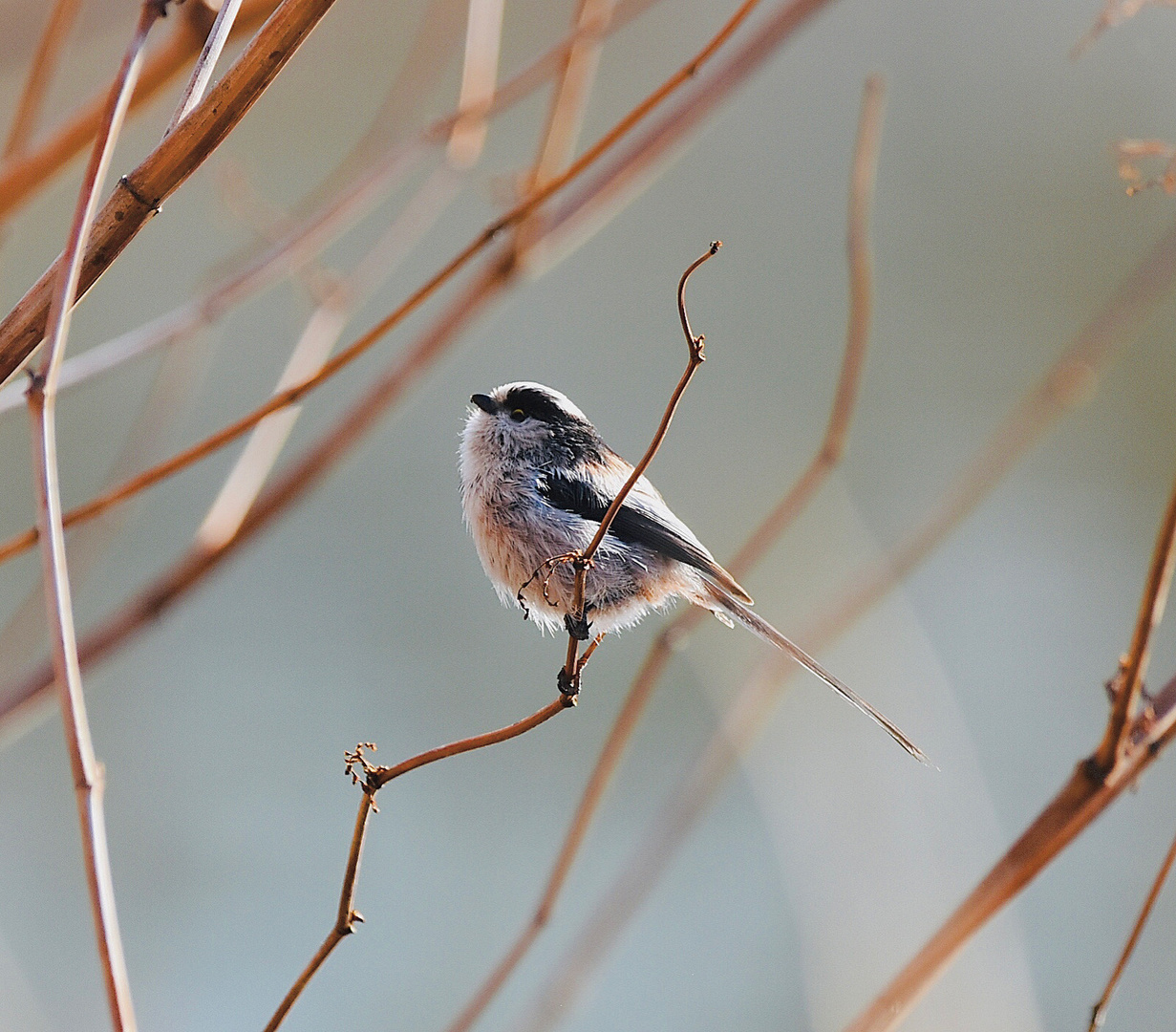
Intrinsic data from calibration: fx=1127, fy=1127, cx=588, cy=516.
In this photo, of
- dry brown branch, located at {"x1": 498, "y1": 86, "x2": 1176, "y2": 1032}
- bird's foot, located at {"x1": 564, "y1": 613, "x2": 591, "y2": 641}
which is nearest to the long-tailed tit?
dry brown branch, located at {"x1": 498, "y1": 86, "x2": 1176, "y2": 1032}

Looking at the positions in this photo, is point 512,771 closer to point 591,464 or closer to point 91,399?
point 91,399

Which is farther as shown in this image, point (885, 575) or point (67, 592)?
point (885, 575)

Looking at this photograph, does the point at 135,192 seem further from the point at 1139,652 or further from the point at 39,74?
the point at 1139,652

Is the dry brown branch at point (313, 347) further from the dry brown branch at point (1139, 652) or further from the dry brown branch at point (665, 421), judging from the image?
the dry brown branch at point (1139, 652)

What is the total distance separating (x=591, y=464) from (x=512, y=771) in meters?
3.23

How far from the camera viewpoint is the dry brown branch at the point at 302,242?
1.60 m

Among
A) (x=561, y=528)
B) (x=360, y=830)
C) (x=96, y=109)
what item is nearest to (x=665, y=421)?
(x=360, y=830)

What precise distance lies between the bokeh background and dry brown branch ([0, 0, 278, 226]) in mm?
1932

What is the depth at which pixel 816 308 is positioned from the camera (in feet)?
18.9

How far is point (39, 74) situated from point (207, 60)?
0.66 m

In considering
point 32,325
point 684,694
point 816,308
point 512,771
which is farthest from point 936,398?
point 32,325

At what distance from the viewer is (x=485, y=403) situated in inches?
89.5

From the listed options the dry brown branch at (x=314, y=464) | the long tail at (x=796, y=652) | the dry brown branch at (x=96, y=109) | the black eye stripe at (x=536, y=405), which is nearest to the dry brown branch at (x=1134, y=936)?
the long tail at (x=796, y=652)

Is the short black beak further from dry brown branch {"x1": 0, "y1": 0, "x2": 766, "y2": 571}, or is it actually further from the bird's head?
dry brown branch {"x1": 0, "y1": 0, "x2": 766, "y2": 571}
